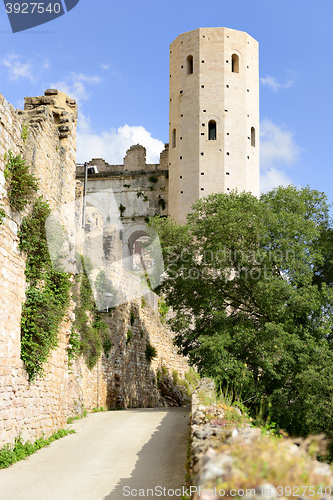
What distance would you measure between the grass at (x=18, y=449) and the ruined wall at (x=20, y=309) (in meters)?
0.12

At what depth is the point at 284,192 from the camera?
18.0m

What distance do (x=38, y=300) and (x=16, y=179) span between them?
2.14 meters

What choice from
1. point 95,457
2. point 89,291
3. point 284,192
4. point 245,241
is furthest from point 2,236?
point 284,192

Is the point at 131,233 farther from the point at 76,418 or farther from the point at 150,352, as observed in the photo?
the point at 76,418

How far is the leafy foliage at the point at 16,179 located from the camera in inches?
334

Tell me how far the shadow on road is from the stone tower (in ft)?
90.3

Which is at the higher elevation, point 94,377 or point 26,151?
point 26,151

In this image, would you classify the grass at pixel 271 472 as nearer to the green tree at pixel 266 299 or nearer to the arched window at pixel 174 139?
the green tree at pixel 266 299

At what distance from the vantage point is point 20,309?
8.91 metres

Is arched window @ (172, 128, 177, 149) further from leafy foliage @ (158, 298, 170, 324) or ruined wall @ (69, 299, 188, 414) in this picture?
ruined wall @ (69, 299, 188, 414)

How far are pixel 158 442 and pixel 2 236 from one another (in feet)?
15.5

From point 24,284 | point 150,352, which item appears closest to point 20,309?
point 24,284

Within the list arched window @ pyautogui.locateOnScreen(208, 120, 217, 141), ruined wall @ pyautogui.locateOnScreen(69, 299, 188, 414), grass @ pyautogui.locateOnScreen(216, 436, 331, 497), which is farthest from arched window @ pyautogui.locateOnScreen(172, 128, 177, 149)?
grass @ pyautogui.locateOnScreen(216, 436, 331, 497)

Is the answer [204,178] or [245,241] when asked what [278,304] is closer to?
[245,241]
